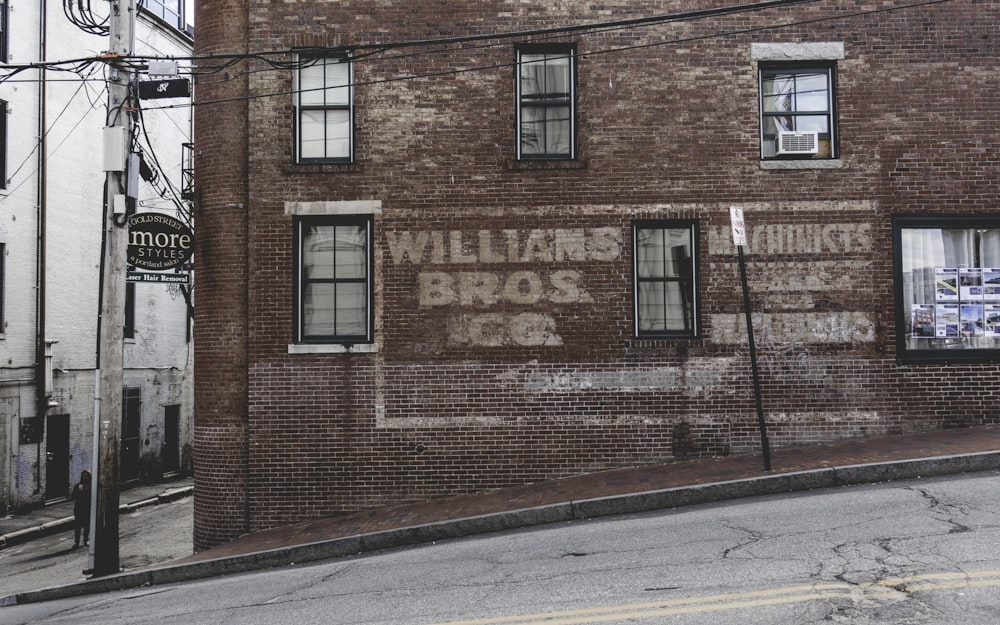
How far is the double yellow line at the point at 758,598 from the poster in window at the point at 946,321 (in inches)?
294

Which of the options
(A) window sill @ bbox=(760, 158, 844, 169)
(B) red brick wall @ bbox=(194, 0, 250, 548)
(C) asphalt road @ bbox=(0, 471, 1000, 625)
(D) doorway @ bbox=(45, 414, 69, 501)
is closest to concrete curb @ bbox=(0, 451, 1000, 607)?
(C) asphalt road @ bbox=(0, 471, 1000, 625)

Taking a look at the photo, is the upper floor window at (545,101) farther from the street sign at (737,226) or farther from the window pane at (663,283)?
the street sign at (737,226)

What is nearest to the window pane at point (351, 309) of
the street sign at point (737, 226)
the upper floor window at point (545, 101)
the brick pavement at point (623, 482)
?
the brick pavement at point (623, 482)

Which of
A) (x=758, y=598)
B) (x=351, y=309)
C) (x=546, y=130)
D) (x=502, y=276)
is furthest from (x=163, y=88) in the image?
(x=758, y=598)

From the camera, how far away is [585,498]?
10.9m

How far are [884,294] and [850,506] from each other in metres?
5.02

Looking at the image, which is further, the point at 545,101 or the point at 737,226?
the point at 545,101

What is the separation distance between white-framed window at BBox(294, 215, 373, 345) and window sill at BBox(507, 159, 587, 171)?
2408 mm

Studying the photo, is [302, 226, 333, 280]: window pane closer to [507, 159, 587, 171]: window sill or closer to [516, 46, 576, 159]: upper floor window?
[507, 159, 587, 171]: window sill

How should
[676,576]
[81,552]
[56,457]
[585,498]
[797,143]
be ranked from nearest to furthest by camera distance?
[676,576], [585,498], [797,143], [81,552], [56,457]

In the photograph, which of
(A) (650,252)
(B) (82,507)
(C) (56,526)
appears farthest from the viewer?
(C) (56,526)

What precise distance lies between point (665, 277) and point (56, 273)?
16448 mm

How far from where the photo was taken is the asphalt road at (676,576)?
6.32 metres

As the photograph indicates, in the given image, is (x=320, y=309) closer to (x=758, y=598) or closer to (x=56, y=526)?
(x=758, y=598)
